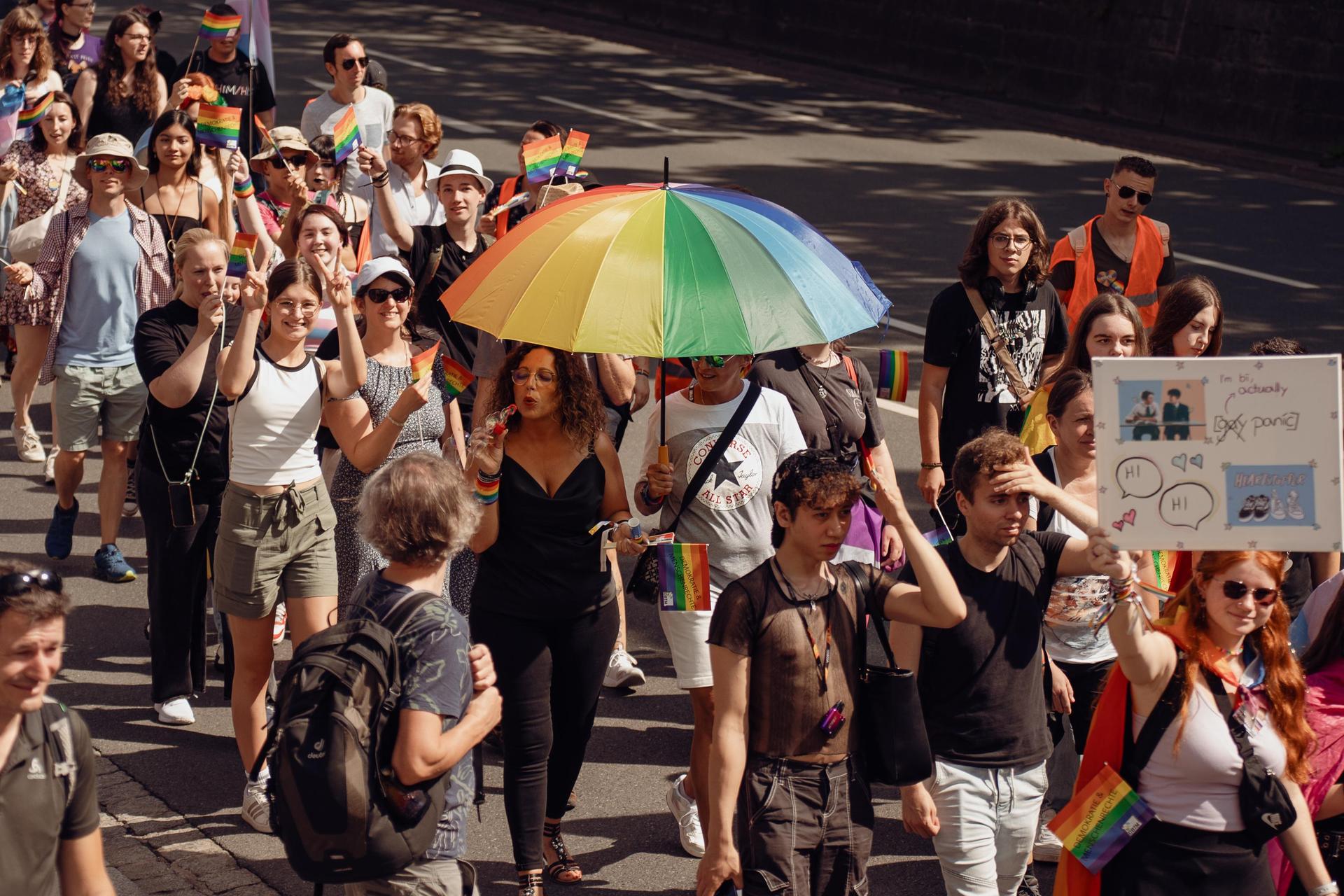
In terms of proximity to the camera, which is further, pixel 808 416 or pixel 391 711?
pixel 808 416

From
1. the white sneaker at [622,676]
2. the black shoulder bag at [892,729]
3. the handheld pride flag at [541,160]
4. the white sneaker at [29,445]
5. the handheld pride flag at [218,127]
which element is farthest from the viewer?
the white sneaker at [29,445]

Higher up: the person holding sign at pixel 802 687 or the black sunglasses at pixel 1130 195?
the black sunglasses at pixel 1130 195

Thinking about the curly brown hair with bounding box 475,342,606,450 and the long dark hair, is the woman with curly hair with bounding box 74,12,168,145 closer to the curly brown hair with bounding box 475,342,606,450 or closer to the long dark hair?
the curly brown hair with bounding box 475,342,606,450

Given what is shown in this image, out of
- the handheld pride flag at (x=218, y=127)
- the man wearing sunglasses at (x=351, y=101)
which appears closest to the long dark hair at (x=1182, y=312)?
the handheld pride flag at (x=218, y=127)

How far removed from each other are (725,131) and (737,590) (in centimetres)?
1482

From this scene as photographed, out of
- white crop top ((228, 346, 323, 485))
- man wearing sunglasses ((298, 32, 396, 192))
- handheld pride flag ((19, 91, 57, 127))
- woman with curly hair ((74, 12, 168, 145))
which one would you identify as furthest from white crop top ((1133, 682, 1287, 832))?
woman with curly hair ((74, 12, 168, 145))

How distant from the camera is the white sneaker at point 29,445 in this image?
943 centimetres

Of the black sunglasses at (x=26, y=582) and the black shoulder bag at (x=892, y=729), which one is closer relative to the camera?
the black sunglasses at (x=26, y=582)

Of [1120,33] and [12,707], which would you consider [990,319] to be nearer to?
[12,707]

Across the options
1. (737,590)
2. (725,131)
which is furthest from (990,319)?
(725,131)

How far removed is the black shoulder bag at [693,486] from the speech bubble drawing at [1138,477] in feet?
5.39

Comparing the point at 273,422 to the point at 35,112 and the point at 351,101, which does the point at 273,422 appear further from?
the point at 351,101

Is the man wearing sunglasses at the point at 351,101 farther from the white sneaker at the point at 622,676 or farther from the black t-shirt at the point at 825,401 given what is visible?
the black t-shirt at the point at 825,401

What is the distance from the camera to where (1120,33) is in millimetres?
19672
